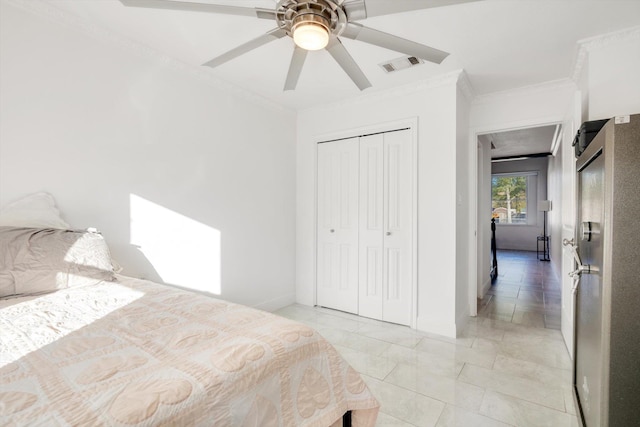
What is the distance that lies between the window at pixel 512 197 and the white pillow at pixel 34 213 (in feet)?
33.4

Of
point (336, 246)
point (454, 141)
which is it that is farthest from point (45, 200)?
point (454, 141)

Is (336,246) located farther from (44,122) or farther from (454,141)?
(44,122)

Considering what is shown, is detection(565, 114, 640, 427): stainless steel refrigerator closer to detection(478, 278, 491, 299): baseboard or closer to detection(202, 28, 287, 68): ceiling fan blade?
detection(202, 28, 287, 68): ceiling fan blade

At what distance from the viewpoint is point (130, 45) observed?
2.47 meters

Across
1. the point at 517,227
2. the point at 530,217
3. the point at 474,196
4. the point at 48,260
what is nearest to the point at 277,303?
the point at 48,260

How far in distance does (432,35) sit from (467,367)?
2613 millimetres

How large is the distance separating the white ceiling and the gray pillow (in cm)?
153

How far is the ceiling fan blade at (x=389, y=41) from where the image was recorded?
1529 millimetres

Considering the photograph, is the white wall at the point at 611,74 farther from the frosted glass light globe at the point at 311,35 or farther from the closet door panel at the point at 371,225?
the frosted glass light globe at the point at 311,35

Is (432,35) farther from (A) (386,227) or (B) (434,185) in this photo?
(A) (386,227)

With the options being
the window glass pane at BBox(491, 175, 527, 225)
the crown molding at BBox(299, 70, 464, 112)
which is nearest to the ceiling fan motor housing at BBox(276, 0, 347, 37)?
the crown molding at BBox(299, 70, 464, 112)

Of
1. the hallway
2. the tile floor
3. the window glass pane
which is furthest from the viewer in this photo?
the window glass pane

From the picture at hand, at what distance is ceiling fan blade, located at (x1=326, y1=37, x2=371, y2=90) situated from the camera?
1.67 meters

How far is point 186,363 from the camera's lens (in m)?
0.97
